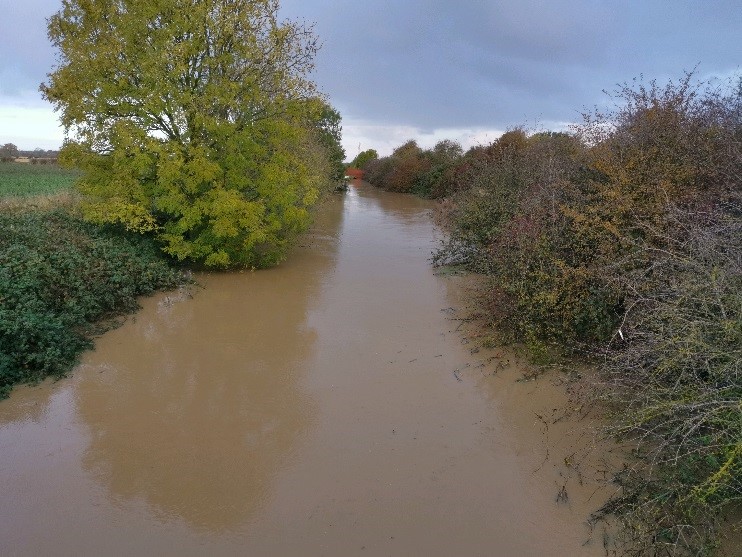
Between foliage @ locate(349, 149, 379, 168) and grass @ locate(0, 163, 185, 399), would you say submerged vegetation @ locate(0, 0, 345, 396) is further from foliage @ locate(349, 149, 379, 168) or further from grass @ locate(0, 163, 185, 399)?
foliage @ locate(349, 149, 379, 168)

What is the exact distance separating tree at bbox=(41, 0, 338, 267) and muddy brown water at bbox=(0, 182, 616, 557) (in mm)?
3009

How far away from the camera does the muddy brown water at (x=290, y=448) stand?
15.2 feet

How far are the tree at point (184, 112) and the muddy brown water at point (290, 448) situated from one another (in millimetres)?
3009

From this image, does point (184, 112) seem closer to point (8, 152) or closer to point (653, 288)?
point (653, 288)

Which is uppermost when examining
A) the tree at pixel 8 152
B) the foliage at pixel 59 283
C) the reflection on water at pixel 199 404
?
the tree at pixel 8 152

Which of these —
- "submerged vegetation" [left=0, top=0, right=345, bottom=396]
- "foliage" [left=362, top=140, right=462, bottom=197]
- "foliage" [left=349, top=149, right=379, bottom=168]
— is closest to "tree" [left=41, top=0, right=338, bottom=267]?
"submerged vegetation" [left=0, top=0, right=345, bottom=396]

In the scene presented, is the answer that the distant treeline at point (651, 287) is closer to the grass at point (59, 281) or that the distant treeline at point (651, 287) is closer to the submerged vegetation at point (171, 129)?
the submerged vegetation at point (171, 129)

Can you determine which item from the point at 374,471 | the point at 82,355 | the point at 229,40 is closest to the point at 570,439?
the point at 374,471

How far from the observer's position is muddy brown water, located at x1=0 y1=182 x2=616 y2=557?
4.64 meters

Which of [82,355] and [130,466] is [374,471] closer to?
[130,466]

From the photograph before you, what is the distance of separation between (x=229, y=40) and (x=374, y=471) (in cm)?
1030

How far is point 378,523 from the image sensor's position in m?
4.77

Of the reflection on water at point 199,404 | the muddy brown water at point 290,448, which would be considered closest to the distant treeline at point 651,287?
the muddy brown water at point 290,448

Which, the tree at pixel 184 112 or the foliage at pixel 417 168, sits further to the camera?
the foliage at pixel 417 168
